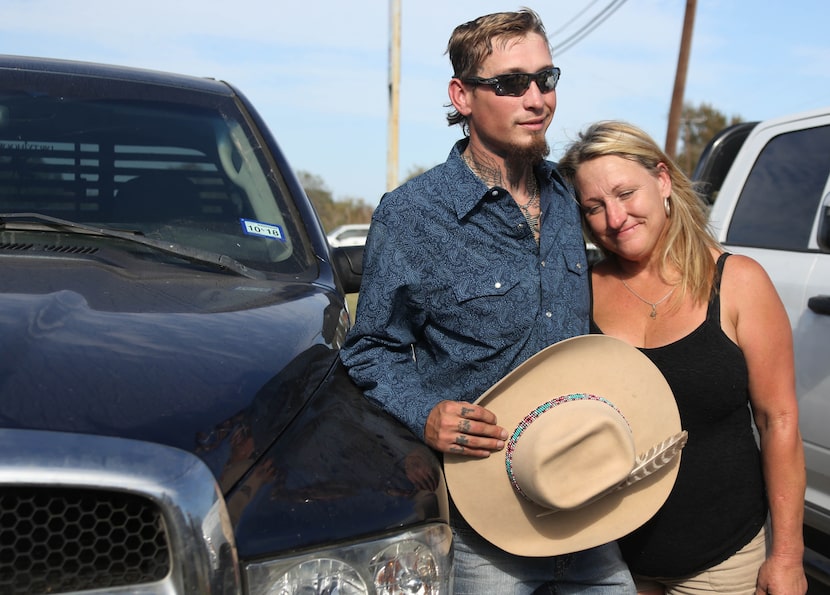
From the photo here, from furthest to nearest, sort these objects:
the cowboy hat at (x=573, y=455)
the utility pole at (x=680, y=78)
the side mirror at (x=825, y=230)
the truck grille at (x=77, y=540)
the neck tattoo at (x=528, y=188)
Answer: the utility pole at (x=680, y=78) → the side mirror at (x=825, y=230) → the neck tattoo at (x=528, y=188) → the cowboy hat at (x=573, y=455) → the truck grille at (x=77, y=540)

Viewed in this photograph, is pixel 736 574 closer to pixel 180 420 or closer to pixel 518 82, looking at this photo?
pixel 518 82

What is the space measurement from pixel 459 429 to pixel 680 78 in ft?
68.8

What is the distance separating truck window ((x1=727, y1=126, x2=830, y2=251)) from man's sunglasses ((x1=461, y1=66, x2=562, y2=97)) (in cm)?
213

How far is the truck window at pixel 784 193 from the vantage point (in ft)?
13.9

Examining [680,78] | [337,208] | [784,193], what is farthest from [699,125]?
[784,193]

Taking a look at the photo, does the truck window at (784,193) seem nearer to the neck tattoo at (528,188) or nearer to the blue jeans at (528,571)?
the neck tattoo at (528,188)

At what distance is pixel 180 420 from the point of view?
1.55 meters

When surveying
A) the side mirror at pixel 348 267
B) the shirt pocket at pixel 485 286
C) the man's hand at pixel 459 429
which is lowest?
the man's hand at pixel 459 429

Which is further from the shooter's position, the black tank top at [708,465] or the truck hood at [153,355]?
the black tank top at [708,465]

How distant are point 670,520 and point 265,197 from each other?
5.15 feet

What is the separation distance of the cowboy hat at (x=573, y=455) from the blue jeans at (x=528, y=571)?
6.1 inches

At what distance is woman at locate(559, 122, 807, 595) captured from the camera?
8.00ft

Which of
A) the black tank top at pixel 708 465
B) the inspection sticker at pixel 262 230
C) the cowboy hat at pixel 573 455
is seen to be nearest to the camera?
the cowboy hat at pixel 573 455

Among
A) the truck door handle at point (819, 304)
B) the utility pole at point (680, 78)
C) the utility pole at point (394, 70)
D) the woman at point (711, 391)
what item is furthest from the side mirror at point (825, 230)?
the utility pole at point (680, 78)
